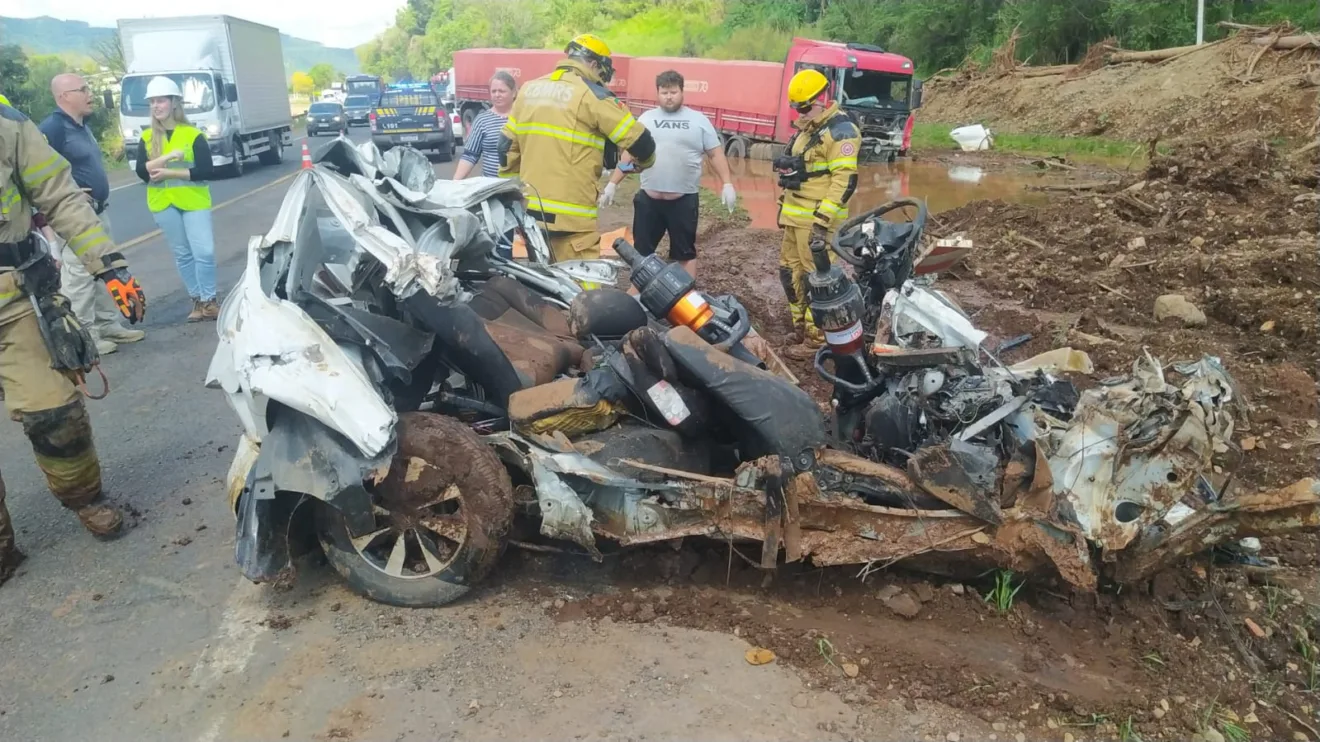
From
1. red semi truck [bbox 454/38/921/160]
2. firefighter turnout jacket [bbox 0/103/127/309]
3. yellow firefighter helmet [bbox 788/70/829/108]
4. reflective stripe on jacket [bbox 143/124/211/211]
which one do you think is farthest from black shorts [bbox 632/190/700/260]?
red semi truck [bbox 454/38/921/160]

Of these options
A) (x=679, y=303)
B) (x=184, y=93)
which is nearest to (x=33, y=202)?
(x=679, y=303)

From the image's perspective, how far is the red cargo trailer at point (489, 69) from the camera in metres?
26.6

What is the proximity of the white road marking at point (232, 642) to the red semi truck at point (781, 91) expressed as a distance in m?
14.5

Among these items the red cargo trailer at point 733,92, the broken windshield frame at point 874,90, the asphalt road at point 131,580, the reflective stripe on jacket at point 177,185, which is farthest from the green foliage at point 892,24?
the asphalt road at point 131,580

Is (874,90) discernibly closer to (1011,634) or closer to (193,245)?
(193,245)

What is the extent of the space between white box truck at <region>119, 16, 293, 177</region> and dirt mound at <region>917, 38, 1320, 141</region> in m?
18.5

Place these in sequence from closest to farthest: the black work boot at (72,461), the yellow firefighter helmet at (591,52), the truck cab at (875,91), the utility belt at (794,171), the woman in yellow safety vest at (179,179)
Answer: the black work boot at (72,461), the yellow firefighter helmet at (591,52), the utility belt at (794,171), the woman in yellow safety vest at (179,179), the truck cab at (875,91)

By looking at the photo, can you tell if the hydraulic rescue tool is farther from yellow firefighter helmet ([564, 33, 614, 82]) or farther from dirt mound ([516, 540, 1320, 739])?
yellow firefighter helmet ([564, 33, 614, 82])

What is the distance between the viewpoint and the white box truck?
1750 cm

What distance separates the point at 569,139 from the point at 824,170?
1926mm

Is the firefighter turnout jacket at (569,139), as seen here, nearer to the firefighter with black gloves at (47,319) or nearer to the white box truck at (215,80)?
the firefighter with black gloves at (47,319)

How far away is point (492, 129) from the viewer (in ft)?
24.0

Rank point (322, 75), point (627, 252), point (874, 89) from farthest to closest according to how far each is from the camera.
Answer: point (322, 75) < point (874, 89) < point (627, 252)

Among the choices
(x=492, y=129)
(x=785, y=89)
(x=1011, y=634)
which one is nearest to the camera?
(x=1011, y=634)
